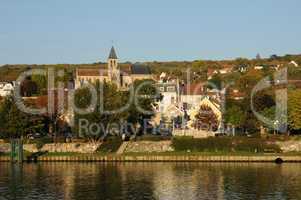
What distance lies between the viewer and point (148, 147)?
64.4 metres

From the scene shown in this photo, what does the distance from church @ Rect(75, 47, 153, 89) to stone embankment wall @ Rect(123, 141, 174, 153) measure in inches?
1506

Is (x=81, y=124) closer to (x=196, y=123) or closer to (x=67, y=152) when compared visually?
(x=67, y=152)

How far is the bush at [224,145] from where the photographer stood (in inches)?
2459

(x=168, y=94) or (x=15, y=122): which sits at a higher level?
(x=168, y=94)

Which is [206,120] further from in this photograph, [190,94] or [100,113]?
[190,94]

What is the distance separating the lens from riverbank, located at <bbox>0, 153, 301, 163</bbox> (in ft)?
195

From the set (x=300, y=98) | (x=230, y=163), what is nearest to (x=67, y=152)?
(x=230, y=163)

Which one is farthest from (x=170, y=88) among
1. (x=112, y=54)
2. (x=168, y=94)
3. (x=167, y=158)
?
(x=167, y=158)

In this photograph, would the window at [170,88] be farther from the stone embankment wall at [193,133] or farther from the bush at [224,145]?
the bush at [224,145]

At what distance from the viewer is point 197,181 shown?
153ft

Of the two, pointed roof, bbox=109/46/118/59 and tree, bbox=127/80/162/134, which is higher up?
pointed roof, bbox=109/46/118/59

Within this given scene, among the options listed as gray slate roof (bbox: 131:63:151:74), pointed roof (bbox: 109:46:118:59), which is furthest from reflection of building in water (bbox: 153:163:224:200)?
gray slate roof (bbox: 131:63:151:74)

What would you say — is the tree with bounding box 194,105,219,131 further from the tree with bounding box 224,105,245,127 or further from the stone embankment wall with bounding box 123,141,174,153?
the stone embankment wall with bounding box 123,141,174,153

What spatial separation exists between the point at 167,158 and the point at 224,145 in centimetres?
628
